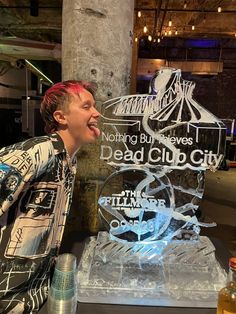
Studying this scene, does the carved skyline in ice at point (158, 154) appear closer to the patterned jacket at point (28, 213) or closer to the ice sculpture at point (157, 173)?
the ice sculpture at point (157, 173)

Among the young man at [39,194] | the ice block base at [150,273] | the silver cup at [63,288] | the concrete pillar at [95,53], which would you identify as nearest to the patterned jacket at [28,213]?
the young man at [39,194]

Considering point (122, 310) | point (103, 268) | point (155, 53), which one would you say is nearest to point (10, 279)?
point (122, 310)

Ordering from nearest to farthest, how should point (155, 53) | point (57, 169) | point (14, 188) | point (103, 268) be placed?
point (14, 188) < point (57, 169) < point (103, 268) < point (155, 53)

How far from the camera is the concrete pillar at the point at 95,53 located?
184 centimetres

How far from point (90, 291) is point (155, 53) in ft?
34.6

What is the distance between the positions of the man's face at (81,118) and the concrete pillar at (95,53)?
0.71 meters

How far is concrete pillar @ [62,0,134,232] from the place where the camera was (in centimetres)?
184

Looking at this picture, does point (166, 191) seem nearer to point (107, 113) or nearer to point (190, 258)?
point (190, 258)

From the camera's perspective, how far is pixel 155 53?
11016 mm

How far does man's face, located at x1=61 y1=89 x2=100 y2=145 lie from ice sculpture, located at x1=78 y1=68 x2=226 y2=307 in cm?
46

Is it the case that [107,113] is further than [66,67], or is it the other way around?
[66,67]

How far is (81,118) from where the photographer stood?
1110 millimetres

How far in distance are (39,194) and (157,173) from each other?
2.30 feet

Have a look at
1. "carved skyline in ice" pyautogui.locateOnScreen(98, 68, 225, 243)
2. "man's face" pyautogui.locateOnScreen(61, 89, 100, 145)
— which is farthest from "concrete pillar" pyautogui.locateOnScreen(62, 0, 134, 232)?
→ "man's face" pyautogui.locateOnScreen(61, 89, 100, 145)
